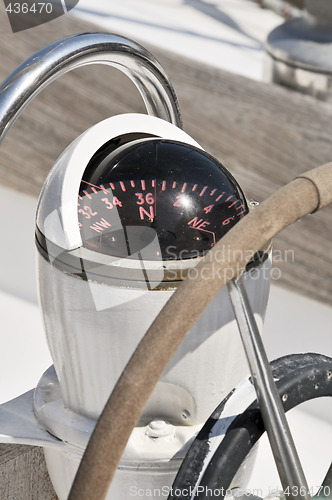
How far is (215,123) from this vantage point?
1.85 meters

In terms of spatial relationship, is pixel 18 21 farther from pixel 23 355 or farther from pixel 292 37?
pixel 292 37

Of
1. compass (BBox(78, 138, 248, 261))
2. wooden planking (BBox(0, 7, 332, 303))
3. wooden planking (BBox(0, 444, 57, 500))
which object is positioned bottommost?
wooden planking (BBox(0, 7, 332, 303))

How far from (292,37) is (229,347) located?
4.99 feet

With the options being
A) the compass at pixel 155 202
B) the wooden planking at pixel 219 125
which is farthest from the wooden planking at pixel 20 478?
the wooden planking at pixel 219 125

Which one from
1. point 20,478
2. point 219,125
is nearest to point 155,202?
point 20,478

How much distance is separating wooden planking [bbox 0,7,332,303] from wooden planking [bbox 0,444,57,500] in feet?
2.42

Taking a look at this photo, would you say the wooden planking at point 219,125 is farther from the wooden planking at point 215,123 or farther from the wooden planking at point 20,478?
the wooden planking at point 20,478

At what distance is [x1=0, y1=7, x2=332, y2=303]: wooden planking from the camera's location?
1696 mm

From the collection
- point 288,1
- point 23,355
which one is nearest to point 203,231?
point 23,355

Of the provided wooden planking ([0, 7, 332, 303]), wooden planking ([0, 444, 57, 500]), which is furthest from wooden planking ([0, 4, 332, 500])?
A: wooden planking ([0, 444, 57, 500])

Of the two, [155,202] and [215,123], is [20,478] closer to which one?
[155,202]

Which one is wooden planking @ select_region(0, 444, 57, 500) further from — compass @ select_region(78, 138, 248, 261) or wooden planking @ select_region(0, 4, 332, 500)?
A: wooden planking @ select_region(0, 4, 332, 500)

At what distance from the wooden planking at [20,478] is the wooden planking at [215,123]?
74 centimetres

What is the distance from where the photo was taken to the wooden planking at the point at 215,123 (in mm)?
1696
